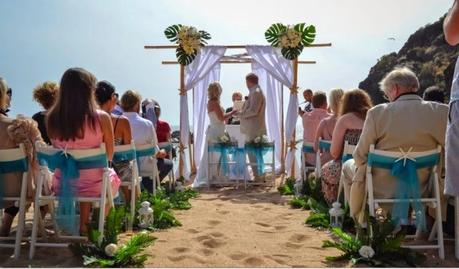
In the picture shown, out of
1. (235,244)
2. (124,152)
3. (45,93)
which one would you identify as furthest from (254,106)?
(235,244)

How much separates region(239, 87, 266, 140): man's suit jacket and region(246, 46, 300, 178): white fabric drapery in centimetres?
87

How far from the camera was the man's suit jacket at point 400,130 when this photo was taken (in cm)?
400

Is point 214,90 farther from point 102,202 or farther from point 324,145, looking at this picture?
point 102,202

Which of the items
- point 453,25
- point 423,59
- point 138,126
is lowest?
point 138,126

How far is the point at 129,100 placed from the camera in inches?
245

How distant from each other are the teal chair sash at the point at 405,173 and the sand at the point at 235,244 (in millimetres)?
390

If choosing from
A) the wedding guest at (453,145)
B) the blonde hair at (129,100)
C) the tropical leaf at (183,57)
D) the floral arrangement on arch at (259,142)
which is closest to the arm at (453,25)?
the wedding guest at (453,145)

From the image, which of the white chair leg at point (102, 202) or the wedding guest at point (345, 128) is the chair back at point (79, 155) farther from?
the wedding guest at point (345, 128)

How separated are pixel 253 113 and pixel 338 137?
3.69 metres

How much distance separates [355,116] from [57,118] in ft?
8.96

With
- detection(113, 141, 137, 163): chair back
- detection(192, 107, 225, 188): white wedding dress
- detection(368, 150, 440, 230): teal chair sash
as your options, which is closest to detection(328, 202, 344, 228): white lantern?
detection(368, 150, 440, 230): teal chair sash

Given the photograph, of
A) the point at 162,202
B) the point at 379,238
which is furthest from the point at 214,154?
the point at 379,238

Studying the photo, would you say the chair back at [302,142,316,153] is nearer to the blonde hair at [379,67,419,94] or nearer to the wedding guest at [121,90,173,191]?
the wedding guest at [121,90,173,191]

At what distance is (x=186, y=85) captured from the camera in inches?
387
